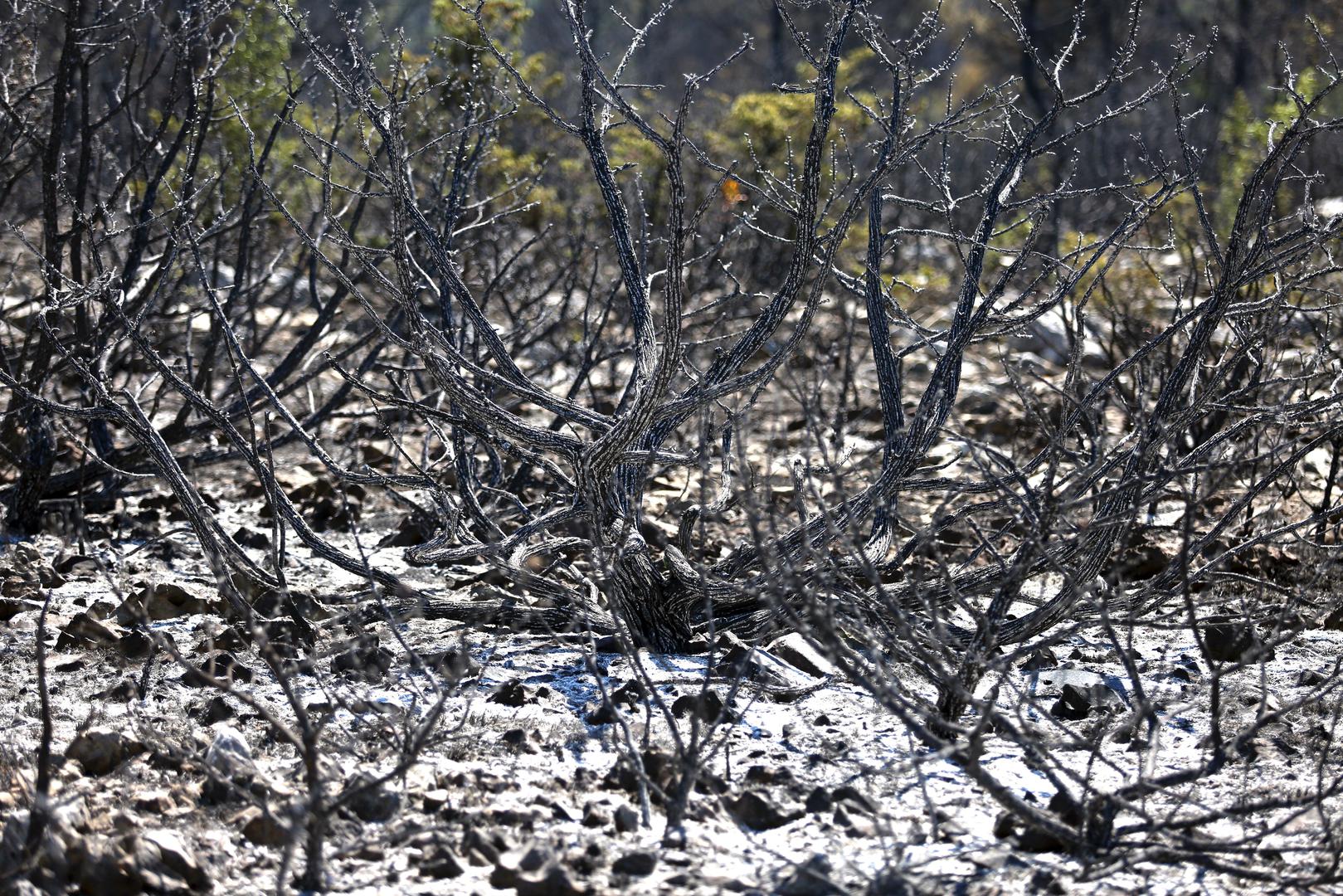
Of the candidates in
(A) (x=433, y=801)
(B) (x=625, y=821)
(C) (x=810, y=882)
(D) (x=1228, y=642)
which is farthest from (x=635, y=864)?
Answer: (D) (x=1228, y=642)

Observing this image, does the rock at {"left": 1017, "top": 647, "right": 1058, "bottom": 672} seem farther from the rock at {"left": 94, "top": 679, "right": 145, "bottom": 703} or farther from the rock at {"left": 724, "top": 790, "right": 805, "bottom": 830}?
the rock at {"left": 94, "top": 679, "right": 145, "bottom": 703}

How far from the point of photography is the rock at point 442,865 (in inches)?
83.2

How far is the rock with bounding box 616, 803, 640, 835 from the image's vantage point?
2264 mm

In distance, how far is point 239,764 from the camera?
2381 mm

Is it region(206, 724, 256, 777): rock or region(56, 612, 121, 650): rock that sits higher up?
region(56, 612, 121, 650): rock

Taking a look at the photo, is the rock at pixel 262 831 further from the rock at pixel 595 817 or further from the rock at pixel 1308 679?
the rock at pixel 1308 679

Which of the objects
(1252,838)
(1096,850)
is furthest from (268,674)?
(1252,838)

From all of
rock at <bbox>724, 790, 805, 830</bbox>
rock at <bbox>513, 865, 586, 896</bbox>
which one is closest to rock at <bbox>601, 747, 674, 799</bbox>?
rock at <bbox>724, 790, 805, 830</bbox>

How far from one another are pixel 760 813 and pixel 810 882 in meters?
0.24

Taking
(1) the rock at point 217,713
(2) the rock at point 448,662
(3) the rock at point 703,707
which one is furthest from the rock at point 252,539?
(3) the rock at point 703,707

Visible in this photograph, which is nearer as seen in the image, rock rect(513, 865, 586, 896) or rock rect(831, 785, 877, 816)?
rock rect(513, 865, 586, 896)

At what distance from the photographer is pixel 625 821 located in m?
2.26

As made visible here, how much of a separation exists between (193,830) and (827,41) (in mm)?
1694

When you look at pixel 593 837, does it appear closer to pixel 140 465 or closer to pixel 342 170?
pixel 140 465
